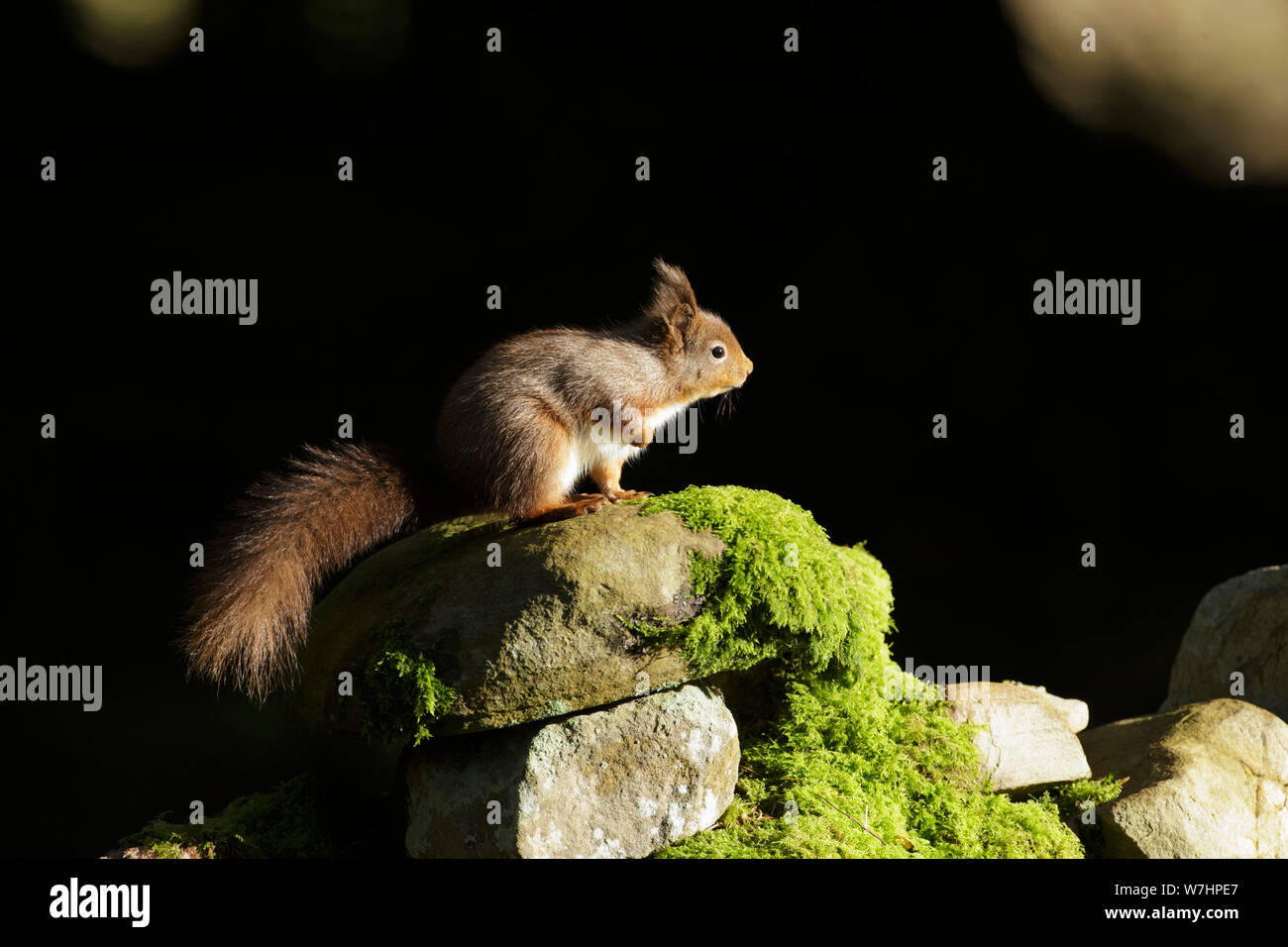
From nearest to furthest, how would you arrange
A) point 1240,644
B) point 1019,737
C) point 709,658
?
point 709,658 < point 1019,737 < point 1240,644

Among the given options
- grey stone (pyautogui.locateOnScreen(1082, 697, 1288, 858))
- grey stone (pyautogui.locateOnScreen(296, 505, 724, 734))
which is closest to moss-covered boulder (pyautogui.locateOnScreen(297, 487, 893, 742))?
grey stone (pyautogui.locateOnScreen(296, 505, 724, 734))

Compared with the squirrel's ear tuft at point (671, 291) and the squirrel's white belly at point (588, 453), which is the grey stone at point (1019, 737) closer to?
the squirrel's white belly at point (588, 453)

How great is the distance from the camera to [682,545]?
404 centimetres

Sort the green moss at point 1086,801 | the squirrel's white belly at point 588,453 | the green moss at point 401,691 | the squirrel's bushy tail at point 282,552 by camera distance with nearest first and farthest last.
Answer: the green moss at point 401,691 → the squirrel's bushy tail at point 282,552 → the squirrel's white belly at point 588,453 → the green moss at point 1086,801

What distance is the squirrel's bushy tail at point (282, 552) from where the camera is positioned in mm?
3895

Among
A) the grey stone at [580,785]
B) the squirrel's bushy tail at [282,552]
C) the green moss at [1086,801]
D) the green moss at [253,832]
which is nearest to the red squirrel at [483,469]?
the squirrel's bushy tail at [282,552]

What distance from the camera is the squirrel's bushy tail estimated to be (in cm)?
389

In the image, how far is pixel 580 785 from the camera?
3.83 meters

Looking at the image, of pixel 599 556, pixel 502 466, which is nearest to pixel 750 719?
pixel 599 556

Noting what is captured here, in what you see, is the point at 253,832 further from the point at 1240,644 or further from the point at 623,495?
the point at 1240,644

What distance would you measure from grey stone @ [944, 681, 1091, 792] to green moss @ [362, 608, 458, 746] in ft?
7.46

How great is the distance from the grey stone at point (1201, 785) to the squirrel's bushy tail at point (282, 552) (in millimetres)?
3132

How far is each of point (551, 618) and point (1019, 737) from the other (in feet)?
7.17

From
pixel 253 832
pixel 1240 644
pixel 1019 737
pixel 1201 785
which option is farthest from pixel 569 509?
pixel 1240 644
